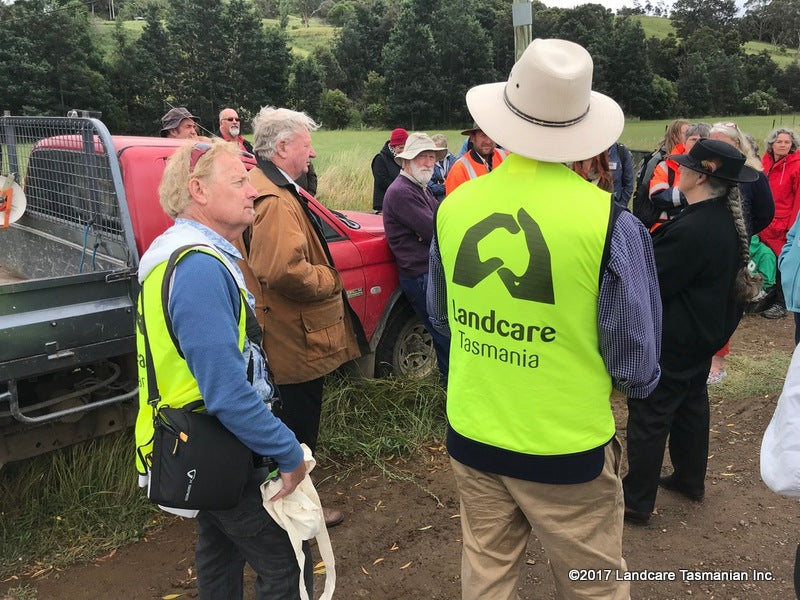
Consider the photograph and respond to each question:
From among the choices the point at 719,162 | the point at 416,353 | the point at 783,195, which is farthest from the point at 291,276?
the point at 783,195

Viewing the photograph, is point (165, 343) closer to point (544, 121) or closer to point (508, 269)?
point (508, 269)

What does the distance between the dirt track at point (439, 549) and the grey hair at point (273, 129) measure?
6.57ft

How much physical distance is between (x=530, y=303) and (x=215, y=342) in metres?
0.86

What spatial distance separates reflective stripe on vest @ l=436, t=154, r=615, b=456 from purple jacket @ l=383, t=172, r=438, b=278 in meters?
2.42

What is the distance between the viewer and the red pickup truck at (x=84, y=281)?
289 centimetres

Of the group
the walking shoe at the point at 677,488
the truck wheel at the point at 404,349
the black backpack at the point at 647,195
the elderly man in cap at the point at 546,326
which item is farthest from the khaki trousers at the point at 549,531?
the black backpack at the point at 647,195

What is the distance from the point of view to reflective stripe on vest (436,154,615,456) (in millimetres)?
1734

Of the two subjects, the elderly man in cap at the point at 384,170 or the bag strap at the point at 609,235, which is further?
the elderly man in cap at the point at 384,170

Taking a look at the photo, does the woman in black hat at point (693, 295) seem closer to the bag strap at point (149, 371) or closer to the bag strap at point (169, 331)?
the bag strap at point (169, 331)

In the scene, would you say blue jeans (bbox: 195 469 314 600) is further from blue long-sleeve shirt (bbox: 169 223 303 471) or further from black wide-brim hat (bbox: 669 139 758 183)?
black wide-brim hat (bbox: 669 139 758 183)

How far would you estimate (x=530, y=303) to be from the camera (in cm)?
178

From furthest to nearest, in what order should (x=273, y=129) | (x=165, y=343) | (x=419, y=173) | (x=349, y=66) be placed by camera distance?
(x=349, y=66), (x=419, y=173), (x=273, y=129), (x=165, y=343)

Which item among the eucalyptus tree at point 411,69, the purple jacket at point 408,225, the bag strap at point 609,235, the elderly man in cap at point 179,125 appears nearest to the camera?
the bag strap at point 609,235

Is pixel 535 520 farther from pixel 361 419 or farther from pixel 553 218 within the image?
pixel 361 419
